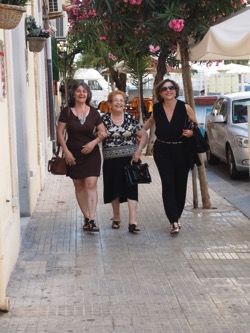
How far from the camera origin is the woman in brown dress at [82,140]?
9.41 meters

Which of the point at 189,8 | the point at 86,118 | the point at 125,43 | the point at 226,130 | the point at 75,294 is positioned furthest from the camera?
the point at 226,130

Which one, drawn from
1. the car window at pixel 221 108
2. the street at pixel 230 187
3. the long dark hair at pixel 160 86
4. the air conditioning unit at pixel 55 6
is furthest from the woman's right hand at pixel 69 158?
the air conditioning unit at pixel 55 6

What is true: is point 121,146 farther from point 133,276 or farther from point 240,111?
point 240,111

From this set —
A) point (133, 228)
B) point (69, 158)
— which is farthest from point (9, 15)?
point (133, 228)

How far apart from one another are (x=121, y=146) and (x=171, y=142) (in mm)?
600

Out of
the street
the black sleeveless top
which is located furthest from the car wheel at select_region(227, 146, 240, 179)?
the black sleeveless top

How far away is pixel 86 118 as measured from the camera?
945cm


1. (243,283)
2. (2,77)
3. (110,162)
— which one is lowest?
(243,283)

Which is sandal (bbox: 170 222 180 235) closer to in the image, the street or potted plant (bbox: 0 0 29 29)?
the street

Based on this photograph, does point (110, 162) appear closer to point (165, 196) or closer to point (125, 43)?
point (165, 196)

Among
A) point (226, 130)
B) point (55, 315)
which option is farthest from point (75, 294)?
point (226, 130)

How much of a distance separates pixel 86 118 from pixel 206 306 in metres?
3.63

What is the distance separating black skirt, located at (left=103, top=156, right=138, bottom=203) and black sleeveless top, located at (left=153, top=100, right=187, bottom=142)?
51 centimetres

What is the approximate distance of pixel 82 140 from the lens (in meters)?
9.47
